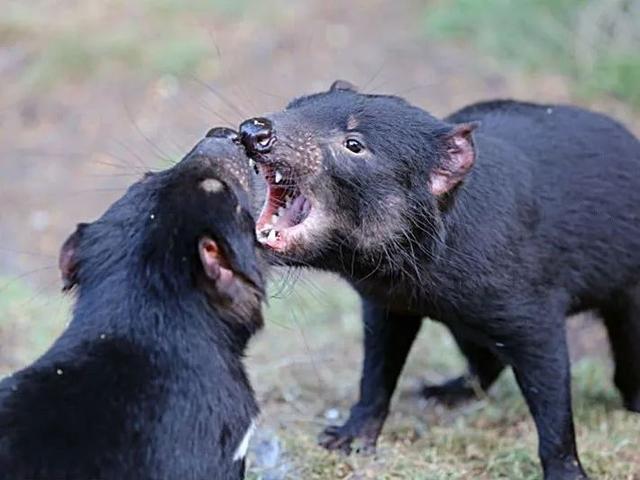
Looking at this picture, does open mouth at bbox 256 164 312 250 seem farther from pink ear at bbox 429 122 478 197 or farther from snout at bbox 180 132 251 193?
pink ear at bbox 429 122 478 197

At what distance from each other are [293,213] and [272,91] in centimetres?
449

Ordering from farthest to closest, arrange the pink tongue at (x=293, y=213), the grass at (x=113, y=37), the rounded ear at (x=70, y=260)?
1. the grass at (x=113, y=37)
2. the pink tongue at (x=293, y=213)
3. the rounded ear at (x=70, y=260)

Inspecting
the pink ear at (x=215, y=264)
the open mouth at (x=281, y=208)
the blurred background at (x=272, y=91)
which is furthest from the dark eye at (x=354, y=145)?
the blurred background at (x=272, y=91)

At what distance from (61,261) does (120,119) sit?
5.10 meters

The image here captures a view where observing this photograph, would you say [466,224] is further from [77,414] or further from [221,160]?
[77,414]

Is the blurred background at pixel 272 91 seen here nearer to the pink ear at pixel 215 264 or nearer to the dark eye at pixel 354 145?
the dark eye at pixel 354 145

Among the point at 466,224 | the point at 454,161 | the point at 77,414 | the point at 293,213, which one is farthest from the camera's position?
the point at 466,224

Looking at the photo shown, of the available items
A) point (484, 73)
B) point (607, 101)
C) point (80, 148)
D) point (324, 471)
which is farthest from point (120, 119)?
point (324, 471)

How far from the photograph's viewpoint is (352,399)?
5.62 metres

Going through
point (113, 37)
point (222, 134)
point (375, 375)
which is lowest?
point (113, 37)

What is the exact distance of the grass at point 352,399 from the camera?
4.66m

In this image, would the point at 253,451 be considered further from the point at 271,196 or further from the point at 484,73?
the point at 484,73

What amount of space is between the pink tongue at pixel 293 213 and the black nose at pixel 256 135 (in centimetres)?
21

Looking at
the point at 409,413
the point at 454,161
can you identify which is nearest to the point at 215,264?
the point at 454,161
